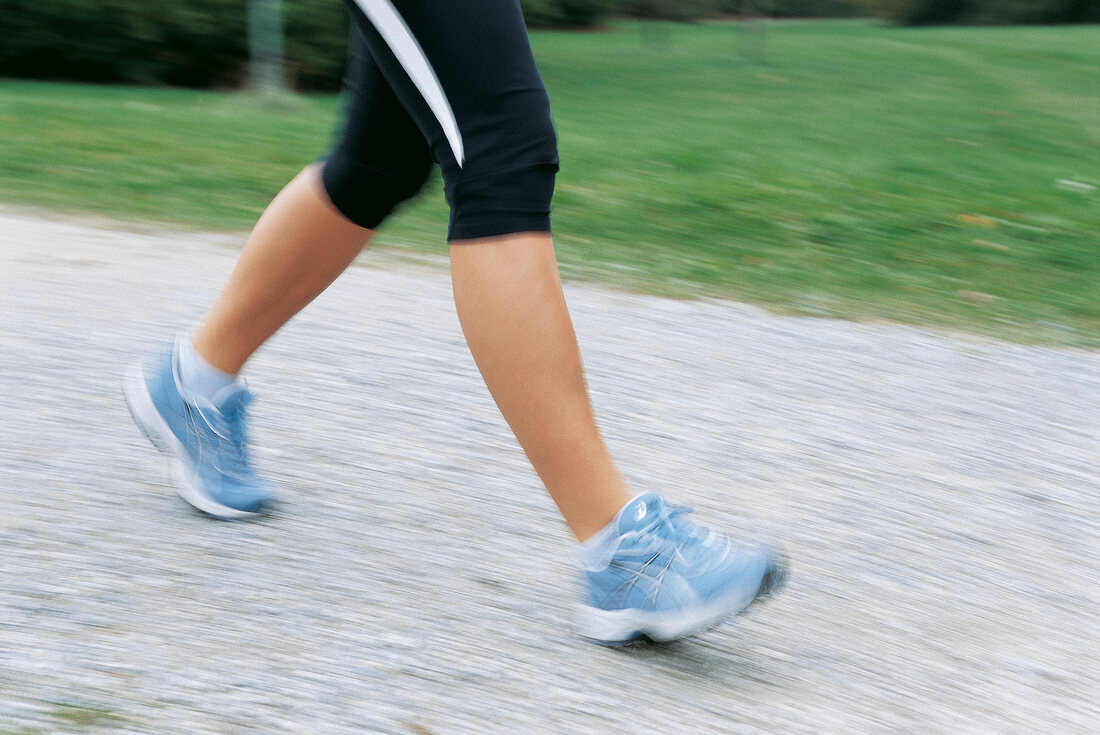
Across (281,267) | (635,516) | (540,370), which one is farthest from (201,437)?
(635,516)

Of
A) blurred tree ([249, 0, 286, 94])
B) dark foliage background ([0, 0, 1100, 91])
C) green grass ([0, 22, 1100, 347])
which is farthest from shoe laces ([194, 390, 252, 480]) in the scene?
dark foliage background ([0, 0, 1100, 91])

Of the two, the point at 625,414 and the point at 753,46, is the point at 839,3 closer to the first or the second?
the point at 753,46

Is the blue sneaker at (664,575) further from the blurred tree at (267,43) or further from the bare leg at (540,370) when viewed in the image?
the blurred tree at (267,43)

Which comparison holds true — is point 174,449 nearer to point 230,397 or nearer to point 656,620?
point 230,397

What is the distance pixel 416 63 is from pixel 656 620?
0.84 metres

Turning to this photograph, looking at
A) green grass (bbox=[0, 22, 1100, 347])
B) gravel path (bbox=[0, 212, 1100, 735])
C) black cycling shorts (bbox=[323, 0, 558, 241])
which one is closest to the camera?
gravel path (bbox=[0, 212, 1100, 735])

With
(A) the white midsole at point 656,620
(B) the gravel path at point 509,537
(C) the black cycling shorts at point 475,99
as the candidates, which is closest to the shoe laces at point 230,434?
(B) the gravel path at point 509,537

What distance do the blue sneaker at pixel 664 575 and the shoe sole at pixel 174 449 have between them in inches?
28.4

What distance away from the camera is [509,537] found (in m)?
2.30

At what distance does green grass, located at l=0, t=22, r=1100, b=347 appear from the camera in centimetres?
461

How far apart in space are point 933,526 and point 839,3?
26.9m

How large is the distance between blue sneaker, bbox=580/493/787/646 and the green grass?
2.42 meters

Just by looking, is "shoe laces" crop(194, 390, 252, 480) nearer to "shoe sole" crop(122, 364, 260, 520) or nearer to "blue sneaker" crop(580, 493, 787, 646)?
"shoe sole" crop(122, 364, 260, 520)

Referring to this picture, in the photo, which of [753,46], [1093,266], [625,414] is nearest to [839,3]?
[753,46]
